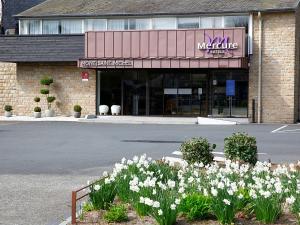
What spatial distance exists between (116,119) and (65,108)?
4.46 m

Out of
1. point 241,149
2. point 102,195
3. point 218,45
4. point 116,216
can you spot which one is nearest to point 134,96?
point 218,45

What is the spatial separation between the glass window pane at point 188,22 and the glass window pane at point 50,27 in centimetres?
762

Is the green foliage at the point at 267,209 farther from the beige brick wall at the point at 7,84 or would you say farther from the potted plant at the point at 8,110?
the beige brick wall at the point at 7,84

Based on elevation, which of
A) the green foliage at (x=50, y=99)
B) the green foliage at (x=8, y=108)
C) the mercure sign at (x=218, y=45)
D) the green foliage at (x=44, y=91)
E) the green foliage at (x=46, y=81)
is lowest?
the green foliage at (x=8, y=108)

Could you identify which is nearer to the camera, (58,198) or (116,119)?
(58,198)

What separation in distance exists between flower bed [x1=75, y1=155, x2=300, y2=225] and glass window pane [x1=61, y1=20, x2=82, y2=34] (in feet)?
87.9

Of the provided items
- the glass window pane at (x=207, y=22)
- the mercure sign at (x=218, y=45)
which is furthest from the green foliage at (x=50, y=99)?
the glass window pane at (x=207, y=22)

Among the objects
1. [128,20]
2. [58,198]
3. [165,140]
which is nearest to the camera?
[58,198]

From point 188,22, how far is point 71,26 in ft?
Answer: 23.4

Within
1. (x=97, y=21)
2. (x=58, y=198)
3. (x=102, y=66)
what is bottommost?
(x=58, y=198)

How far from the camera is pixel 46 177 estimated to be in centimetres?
1244

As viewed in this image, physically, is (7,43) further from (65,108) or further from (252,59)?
(252,59)

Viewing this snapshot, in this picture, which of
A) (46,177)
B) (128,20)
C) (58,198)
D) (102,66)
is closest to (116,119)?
(102,66)

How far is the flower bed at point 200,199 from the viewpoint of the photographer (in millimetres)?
7051
